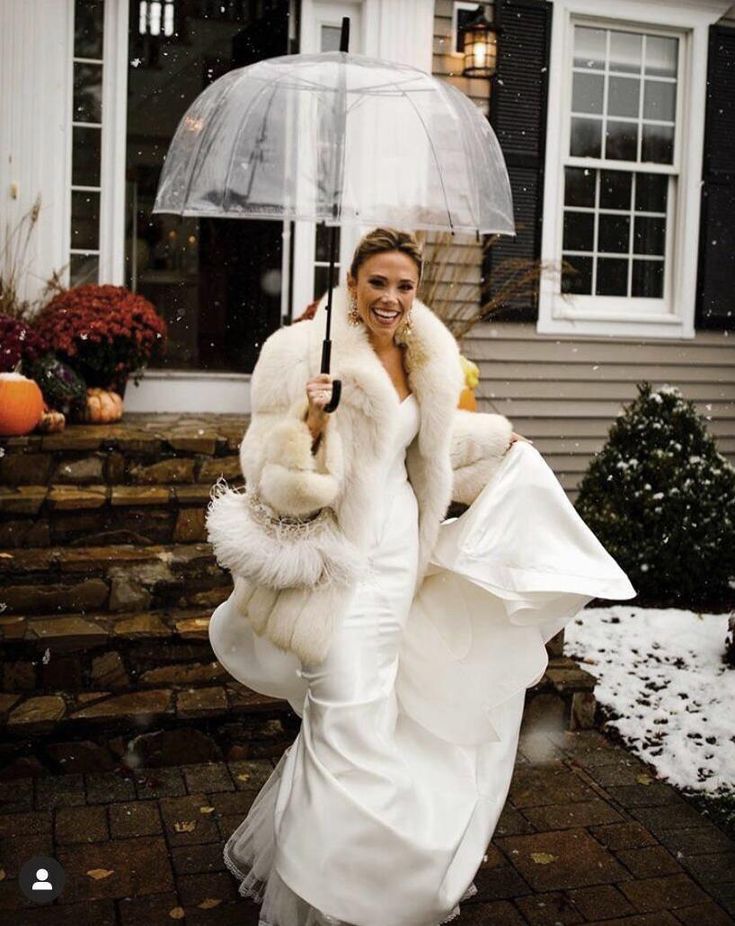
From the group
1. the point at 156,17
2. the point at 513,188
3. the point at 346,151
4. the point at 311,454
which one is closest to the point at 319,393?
the point at 311,454

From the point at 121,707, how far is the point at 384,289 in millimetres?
2142

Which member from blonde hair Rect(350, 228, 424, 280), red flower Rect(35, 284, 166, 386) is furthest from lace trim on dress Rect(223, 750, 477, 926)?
red flower Rect(35, 284, 166, 386)

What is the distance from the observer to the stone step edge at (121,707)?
4254 millimetres

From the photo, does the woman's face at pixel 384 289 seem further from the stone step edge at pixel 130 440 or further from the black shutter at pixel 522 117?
the black shutter at pixel 522 117

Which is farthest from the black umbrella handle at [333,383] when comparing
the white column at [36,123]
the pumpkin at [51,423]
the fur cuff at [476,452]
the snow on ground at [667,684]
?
the white column at [36,123]

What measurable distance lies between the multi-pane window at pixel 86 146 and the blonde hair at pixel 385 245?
4.40 meters

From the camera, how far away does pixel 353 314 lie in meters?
3.24

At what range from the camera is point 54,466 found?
581cm

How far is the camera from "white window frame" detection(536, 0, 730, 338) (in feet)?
25.8

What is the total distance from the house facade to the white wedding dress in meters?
4.30

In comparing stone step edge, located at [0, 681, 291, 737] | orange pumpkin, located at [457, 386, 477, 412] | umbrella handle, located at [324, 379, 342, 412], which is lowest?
stone step edge, located at [0, 681, 291, 737]

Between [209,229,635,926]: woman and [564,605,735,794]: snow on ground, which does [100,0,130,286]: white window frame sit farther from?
[209,229,635,926]: woman

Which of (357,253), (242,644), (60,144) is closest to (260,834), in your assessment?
(242,644)

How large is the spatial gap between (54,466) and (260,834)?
2889mm
